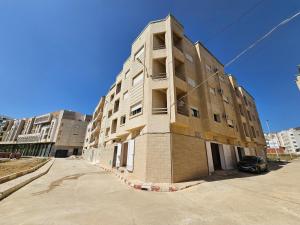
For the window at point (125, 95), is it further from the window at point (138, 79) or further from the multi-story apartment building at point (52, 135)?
the multi-story apartment building at point (52, 135)

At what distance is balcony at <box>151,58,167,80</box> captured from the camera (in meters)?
13.3

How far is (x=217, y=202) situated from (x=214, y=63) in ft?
62.5

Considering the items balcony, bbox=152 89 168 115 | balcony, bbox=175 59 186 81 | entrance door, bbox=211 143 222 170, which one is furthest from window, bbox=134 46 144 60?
entrance door, bbox=211 143 222 170

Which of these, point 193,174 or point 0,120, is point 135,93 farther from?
point 0,120

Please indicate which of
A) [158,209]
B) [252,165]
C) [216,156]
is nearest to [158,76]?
[158,209]

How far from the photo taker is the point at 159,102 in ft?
43.1

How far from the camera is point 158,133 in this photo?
37.1 ft

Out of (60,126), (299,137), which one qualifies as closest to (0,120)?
(60,126)

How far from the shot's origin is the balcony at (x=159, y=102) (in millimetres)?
12211

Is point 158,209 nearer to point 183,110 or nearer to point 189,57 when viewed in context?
point 183,110

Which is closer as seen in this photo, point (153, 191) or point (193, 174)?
point (153, 191)

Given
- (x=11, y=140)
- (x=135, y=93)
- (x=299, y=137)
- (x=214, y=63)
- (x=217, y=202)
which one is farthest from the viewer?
(x=299, y=137)

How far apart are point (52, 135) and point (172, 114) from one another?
67407mm

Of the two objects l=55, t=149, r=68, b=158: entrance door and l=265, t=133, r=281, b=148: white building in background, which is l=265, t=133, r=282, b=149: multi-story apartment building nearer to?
Result: l=265, t=133, r=281, b=148: white building in background
